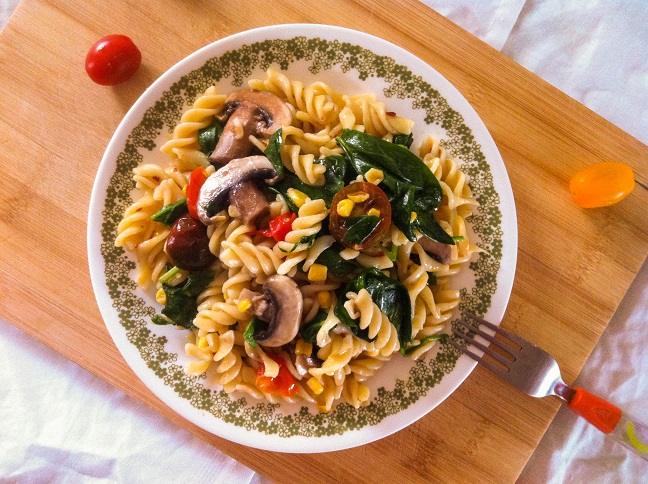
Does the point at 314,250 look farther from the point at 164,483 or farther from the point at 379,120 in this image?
the point at 164,483

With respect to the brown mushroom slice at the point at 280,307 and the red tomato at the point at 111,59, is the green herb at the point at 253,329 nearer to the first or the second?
the brown mushroom slice at the point at 280,307

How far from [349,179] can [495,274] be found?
123 cm

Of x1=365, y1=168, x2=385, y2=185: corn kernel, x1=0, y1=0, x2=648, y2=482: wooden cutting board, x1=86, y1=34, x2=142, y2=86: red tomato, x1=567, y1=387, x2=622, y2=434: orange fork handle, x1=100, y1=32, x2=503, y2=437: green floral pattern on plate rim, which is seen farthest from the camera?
x1=0, y1=0, x2=648, y2=482: wooden cutting board

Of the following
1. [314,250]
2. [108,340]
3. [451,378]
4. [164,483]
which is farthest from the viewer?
[164,483]

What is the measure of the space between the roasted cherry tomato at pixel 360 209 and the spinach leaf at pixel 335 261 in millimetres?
262

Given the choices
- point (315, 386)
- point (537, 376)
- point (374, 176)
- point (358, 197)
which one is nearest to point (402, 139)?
point (374, 176)

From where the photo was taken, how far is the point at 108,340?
3.98m

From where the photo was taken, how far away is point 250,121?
3.47 meters

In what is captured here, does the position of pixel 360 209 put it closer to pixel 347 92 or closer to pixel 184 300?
pixel 347 92

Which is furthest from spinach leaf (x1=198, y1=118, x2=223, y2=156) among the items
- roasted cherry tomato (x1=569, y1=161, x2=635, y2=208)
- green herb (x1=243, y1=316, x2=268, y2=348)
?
roasted cherry tomato (x1=569, y1=161, x2=635, y2=208)

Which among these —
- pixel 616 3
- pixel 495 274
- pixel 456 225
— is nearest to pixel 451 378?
pixel 495 274

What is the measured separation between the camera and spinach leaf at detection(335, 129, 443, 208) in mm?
3332

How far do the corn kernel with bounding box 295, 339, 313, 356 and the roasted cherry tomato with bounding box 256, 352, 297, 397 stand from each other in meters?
0.16

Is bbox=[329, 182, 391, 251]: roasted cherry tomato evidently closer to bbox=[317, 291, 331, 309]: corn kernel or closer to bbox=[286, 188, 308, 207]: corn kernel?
bbox=[286, 188, 308, 207]: corn kernel
